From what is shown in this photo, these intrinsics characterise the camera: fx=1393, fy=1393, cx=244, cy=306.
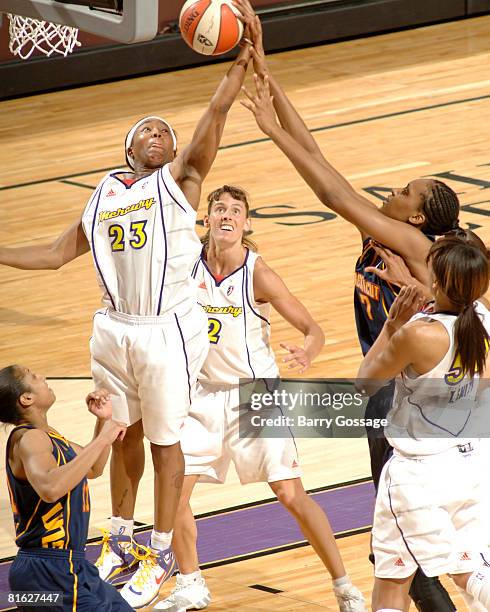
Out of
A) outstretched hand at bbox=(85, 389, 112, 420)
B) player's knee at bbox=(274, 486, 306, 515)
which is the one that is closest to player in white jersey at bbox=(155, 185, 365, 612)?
player's knee at bbox=(274, 486, 306, 515)

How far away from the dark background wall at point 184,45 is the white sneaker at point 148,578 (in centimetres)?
1117

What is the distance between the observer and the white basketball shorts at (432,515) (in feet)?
15.0

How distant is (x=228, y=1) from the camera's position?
5.86 m

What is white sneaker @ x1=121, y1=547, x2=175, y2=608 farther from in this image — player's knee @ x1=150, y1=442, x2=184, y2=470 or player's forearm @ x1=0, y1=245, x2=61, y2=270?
player's forearm @ x1=0, y1=245, x2=61, y2=270

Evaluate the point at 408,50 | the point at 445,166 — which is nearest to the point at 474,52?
the point at 408,50

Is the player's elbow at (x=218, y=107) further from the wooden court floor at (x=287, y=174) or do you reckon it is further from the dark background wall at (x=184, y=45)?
the dark background wall at (x=184, y=45)

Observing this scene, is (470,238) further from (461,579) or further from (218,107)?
(218,107)

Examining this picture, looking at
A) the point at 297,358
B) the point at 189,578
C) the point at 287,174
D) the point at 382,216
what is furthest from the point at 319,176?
the point at 287,174

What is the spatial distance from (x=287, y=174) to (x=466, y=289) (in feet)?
28.0

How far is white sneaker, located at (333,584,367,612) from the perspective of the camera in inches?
219

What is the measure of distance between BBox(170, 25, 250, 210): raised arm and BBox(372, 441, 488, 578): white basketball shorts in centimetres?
161

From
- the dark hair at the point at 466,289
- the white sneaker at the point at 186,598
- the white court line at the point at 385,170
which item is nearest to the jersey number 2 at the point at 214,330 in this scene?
the white sneaker at the point at 186,598

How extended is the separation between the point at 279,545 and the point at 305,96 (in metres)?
10.0

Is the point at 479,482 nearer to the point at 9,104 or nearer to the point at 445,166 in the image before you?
the point at 445,166
